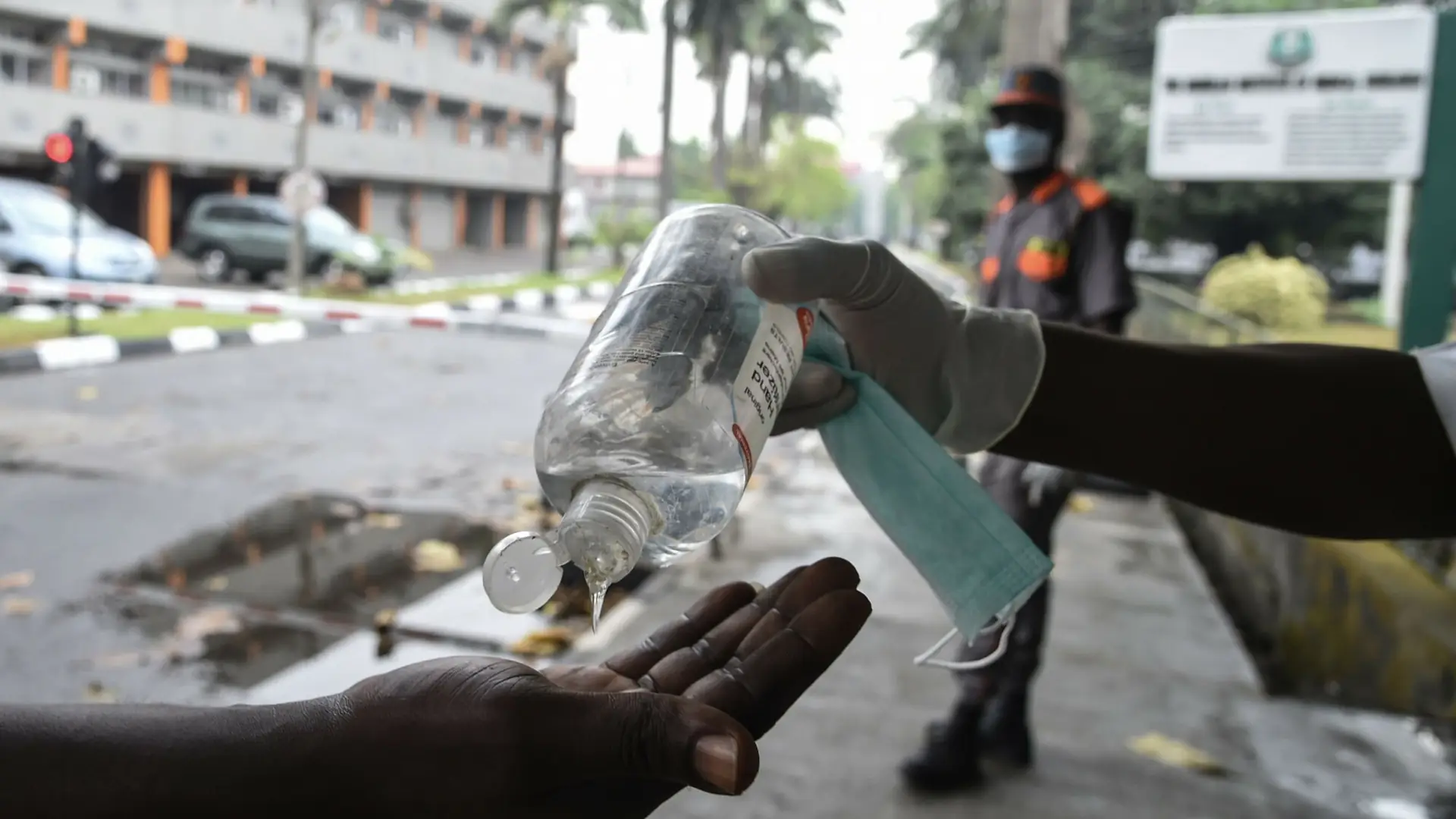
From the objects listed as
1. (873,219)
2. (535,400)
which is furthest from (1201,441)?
(873,219)

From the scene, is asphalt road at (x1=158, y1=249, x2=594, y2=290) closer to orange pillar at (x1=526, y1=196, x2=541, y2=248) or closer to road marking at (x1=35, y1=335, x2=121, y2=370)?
orange pillar at (x1=526, y1=196, x2=541, y2=248)

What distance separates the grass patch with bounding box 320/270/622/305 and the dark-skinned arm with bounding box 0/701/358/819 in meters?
14.9

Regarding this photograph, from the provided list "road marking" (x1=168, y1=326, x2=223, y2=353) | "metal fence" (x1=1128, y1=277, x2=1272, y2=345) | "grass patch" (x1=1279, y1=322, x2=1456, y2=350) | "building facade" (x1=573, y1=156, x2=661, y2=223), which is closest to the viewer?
"metal fence" (x1=1128, y1=277, x2=1272, y2=345)

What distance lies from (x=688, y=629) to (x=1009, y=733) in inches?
80.4

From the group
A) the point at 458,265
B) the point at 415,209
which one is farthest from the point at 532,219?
the point at 458,265

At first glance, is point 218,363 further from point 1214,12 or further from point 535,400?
point 1214,12

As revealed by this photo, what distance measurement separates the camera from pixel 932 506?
4.82 feet

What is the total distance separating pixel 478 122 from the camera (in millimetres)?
32531

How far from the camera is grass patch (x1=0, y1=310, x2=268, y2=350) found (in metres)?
10.4

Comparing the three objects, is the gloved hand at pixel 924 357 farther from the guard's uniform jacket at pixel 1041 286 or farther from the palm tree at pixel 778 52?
the palm tree at pixel 778 52

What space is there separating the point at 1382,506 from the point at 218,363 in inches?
375

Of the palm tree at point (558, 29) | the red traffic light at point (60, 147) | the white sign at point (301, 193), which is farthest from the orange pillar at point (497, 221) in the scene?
the red traffic light at point (60, 147)

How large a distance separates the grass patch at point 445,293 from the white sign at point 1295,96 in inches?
425

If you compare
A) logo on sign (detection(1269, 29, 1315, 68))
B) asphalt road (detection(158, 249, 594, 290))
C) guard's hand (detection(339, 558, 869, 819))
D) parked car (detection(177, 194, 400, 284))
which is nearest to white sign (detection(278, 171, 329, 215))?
parked car (detection(177, 194, 400, 284))
